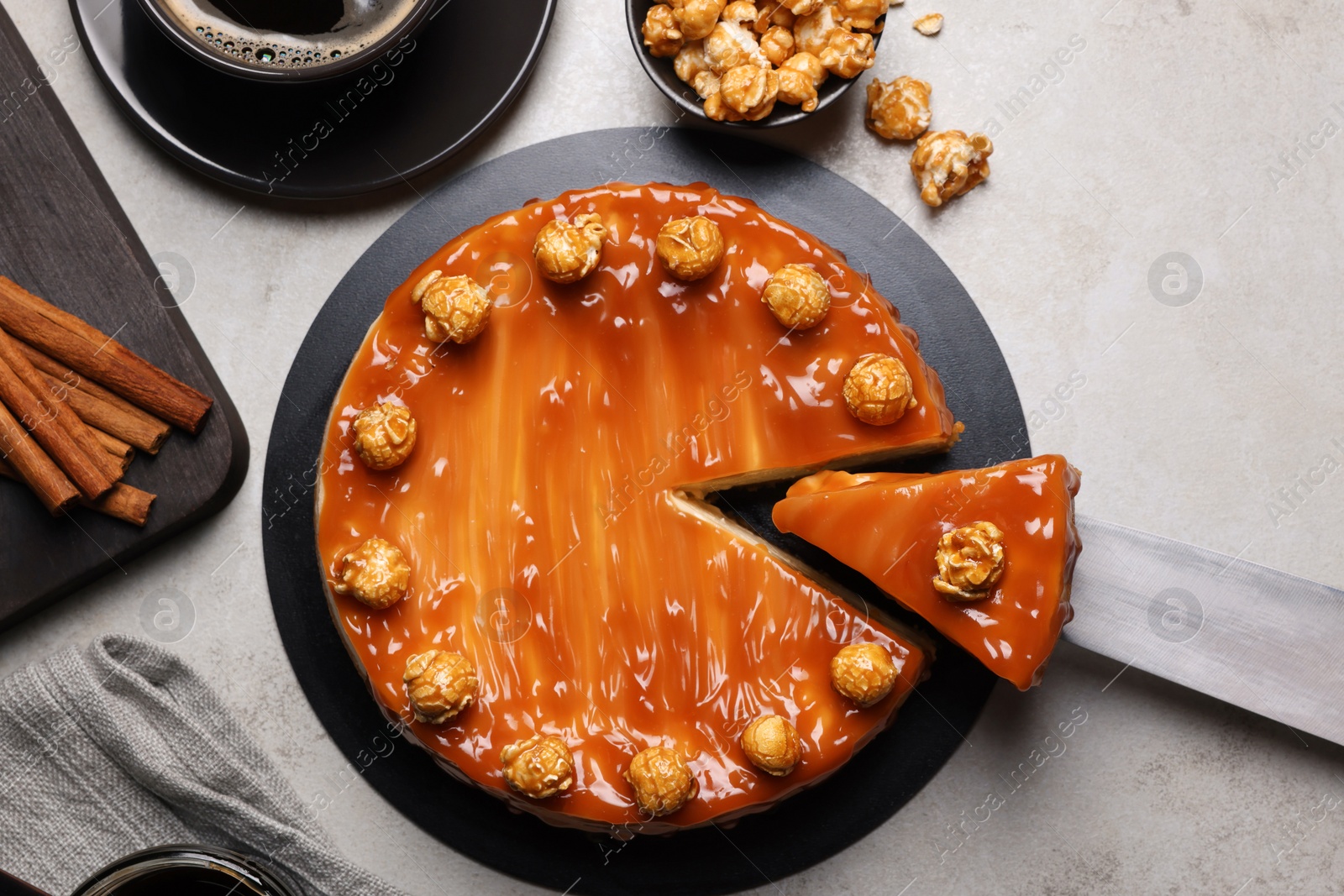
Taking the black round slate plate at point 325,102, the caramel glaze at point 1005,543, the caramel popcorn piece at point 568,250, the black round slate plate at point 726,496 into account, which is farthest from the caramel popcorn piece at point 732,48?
the caramel glaze at point 1005,543

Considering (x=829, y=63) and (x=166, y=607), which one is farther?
(x=166, y=607)

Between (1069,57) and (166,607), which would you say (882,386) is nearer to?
(1069,57)

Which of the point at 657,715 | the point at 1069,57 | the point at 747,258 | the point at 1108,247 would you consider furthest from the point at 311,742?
the point at 1069,57

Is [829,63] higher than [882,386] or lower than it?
higher

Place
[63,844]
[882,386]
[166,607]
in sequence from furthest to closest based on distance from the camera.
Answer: [166,607] < [63,844] < [882,386]

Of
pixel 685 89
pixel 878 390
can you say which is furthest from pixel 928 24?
pixel 878 390

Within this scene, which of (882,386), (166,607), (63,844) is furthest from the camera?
(166,607)

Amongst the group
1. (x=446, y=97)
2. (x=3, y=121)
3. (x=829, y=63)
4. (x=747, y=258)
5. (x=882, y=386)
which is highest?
(x=3, y=121)
